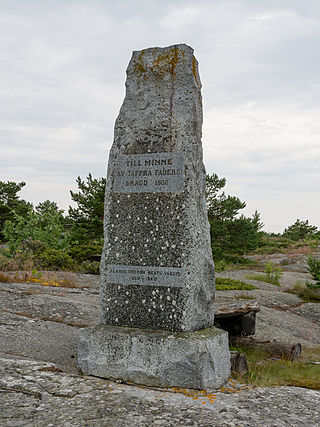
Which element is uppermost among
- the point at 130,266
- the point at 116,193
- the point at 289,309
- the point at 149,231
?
the point at 116,193

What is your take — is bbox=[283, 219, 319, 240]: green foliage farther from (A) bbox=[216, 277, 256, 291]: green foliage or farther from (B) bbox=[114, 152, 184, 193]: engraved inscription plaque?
(B) bbox=[114, 152, 184, 193]: engraved inscription plaque

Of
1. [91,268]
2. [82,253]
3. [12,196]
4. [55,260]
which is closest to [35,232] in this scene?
[82,253]

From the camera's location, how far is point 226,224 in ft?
76.4

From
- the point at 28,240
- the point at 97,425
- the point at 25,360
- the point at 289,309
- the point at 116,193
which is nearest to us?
the point at 97,425

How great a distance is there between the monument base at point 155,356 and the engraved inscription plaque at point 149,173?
165 cm

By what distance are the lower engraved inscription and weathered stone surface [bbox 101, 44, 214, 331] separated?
0.04ft

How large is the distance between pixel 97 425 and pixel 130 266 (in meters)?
2.03

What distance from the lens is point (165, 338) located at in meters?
4.73

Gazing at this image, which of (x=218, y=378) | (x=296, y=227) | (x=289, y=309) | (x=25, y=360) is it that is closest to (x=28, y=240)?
(x=289, y=309)

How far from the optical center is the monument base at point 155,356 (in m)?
4.61

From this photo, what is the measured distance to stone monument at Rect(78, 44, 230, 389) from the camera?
4.76 metres

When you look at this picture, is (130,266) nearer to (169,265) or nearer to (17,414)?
(169,265)

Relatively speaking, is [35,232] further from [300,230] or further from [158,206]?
[300,230]

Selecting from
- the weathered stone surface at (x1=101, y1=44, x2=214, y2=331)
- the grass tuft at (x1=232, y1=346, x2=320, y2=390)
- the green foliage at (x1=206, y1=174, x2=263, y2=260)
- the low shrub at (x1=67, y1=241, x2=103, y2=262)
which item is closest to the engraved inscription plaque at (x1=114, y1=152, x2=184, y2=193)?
the weathered stone surface at (x1=101, y1=44, x2=214, y2=331)
